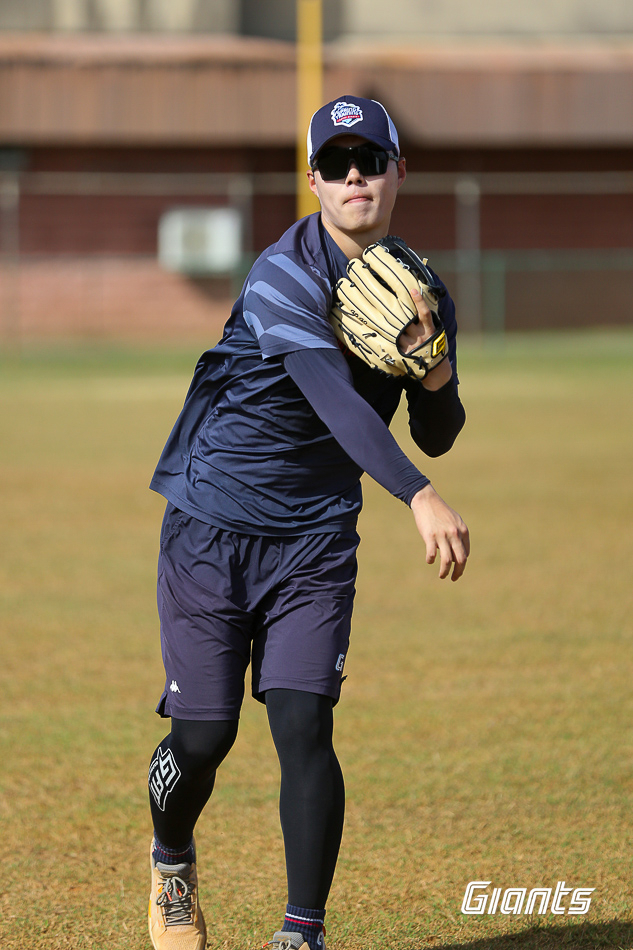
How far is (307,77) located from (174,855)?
28.1 metres

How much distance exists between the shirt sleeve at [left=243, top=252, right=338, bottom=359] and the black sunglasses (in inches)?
9.3

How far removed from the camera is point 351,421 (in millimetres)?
3084

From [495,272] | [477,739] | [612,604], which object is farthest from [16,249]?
[477,739]

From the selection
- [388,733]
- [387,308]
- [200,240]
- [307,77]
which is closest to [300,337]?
[387,308]

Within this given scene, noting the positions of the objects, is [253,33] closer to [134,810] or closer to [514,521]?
[514,521]

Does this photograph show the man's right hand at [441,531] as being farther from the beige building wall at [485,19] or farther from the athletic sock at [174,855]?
the beige building wall at [485,19]

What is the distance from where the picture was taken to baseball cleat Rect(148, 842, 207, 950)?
3.48 m

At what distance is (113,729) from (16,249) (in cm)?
2648

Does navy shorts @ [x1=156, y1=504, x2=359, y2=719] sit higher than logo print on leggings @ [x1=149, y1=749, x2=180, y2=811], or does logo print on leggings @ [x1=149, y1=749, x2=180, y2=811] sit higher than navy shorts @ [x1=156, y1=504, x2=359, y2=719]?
navy shorts @ [x1=156, y1=504, x2=359, y2=719]

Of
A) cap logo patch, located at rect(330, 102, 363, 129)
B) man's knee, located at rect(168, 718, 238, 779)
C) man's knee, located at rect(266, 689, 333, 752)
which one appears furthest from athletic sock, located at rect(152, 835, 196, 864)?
cap logo patch, located at rect(330, 102, 363, 129)

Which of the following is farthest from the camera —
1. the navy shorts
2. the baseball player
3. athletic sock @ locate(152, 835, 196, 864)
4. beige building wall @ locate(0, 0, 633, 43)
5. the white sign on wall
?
beige building wall @ locate(0, 0, 633, 43)

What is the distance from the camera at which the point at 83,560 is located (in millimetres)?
9188

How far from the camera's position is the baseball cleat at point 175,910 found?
11.4 feet

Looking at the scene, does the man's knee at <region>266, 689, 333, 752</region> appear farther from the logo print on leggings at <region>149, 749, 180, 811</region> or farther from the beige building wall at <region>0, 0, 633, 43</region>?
the beige building wall at <region>0, 0, 633, 43</region>
